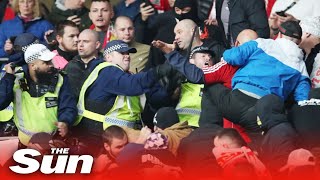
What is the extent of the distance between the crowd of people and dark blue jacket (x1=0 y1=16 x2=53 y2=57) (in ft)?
0.06

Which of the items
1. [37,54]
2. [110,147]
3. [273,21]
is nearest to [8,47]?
[37,54]

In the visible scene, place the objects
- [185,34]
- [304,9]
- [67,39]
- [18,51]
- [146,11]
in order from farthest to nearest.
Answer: [146,11] < [67,39] < [18,51] < [304,9] < [185,34]

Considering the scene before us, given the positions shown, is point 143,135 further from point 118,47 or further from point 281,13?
point 281,13

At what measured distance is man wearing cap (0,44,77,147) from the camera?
12836 mm

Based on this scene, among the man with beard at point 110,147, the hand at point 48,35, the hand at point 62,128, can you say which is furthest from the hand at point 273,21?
the hand at point 62,128

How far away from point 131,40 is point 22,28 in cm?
149

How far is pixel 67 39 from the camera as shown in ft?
48.1

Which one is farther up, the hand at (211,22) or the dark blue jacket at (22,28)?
the hand at (211,22)

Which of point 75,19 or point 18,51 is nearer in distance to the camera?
point 18,51

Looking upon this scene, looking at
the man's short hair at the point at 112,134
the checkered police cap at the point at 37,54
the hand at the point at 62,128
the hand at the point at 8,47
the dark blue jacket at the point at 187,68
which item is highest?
the dark blue jacket at the point at 187,68

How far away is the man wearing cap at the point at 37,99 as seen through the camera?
1284cm

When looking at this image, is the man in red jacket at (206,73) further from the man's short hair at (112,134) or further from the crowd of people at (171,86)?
the man's short hair at (112,134)

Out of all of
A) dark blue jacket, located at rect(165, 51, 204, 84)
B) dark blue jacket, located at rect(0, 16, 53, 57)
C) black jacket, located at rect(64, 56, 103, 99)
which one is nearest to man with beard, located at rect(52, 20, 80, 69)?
dark blue jacket, located at rect(0, 16, 53, 57)

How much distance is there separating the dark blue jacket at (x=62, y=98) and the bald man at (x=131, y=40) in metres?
1.34
